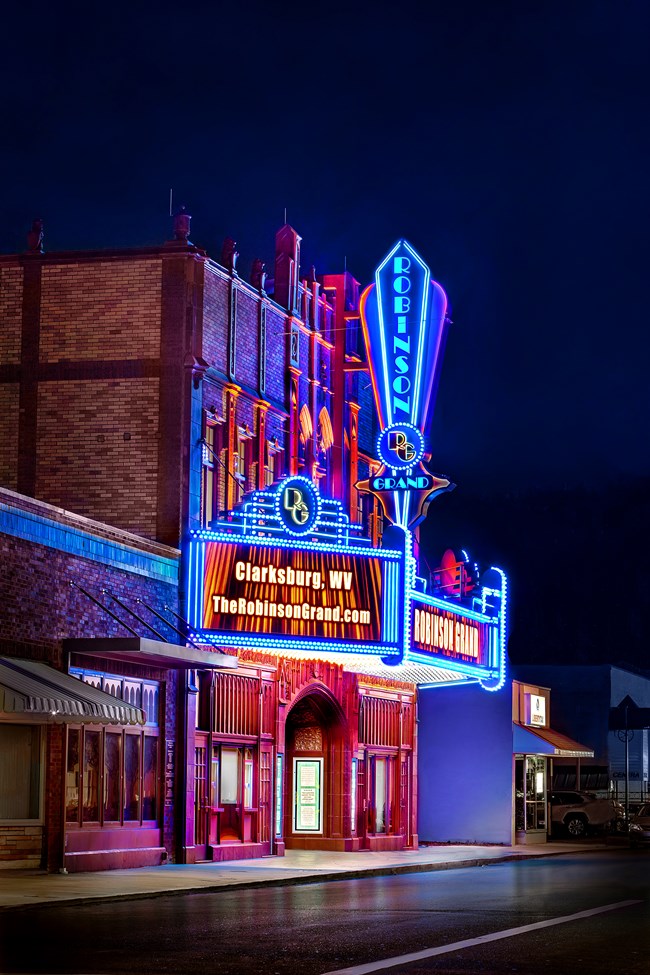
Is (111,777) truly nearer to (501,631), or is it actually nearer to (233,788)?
(233,788)

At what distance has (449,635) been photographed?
119 feet

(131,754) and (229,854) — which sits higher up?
(131,754)

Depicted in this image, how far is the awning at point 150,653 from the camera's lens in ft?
85.2

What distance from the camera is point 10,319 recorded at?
32.7m

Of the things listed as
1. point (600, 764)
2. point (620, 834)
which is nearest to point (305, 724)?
point (620, 834)

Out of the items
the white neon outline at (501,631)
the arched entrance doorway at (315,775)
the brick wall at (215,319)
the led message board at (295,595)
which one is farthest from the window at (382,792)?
the brick wall at (215,319)

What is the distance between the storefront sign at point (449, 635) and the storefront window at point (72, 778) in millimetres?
9376

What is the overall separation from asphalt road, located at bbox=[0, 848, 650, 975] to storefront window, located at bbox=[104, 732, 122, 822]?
4.37 metres

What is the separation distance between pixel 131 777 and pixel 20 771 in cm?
354

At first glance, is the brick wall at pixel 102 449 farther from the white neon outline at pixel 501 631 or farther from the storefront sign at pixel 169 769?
the white neon outline at pixel 501 631

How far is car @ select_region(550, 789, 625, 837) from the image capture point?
50.2 m

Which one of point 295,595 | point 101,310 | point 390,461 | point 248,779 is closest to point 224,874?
point 248,779

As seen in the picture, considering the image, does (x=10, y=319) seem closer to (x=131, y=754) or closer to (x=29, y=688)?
(x=131, y=754)

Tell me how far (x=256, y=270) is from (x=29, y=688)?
1493 centimetres
